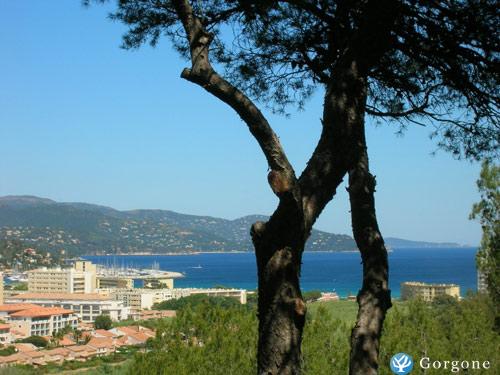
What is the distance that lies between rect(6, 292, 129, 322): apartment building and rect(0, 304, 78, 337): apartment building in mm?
4722

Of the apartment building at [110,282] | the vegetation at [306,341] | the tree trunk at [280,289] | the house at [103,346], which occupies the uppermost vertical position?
the tree trunk at [280,289]

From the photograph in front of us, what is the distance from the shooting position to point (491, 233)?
9609 mm

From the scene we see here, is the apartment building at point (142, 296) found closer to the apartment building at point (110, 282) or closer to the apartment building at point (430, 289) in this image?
the apartment building at point (110, 282)

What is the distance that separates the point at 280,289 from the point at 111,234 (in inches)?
6352

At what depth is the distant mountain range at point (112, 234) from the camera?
139875 mm

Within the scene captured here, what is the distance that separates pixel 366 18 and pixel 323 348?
18.6 feet

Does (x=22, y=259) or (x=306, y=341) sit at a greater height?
(x=306, y=341)

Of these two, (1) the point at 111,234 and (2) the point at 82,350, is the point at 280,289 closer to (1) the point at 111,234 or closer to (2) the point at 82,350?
(2) the point at 82,350

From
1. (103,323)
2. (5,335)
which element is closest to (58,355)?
(5,335)

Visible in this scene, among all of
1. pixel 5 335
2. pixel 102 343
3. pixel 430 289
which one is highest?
pixel 430 289

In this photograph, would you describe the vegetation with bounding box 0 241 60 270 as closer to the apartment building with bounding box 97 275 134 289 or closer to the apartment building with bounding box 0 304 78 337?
the apartment building with bounding box 97 275 134 289

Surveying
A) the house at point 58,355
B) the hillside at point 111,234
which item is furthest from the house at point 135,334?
the hillside at point 111,234

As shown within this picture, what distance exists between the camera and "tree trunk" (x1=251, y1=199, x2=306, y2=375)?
191 cm

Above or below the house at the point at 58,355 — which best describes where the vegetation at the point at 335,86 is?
above
